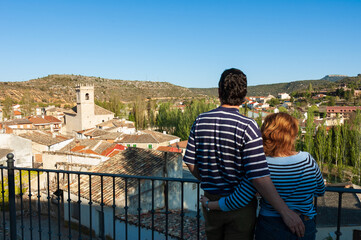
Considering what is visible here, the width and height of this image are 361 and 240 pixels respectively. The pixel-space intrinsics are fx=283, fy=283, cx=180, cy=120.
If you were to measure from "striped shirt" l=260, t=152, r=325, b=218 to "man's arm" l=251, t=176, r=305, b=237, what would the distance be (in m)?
0.09

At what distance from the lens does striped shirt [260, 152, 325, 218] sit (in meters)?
1.87

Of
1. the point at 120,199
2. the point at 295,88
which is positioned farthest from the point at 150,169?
the point at 295,88

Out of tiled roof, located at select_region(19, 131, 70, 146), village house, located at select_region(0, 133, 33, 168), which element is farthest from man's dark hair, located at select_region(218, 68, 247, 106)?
tiled roof, located at select_region(19, 131, 70, 146)

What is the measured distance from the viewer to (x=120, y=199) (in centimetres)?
998

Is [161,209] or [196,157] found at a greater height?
[196,157]

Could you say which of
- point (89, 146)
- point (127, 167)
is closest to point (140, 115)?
point (89, 146)

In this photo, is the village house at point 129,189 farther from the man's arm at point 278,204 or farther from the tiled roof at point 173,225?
the man's arm at point 278,204

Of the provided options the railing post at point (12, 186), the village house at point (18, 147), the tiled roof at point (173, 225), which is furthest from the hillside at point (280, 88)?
the railing post at point (12, 186)

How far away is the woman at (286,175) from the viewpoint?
188 centimetres

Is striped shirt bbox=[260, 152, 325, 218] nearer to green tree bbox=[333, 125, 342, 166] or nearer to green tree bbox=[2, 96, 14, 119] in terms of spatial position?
green tree bbox=[333, 125, 342, 166]

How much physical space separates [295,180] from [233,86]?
0.74 m

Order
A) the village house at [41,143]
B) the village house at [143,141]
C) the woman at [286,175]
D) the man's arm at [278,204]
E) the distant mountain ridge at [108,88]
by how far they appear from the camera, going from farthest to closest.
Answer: the distant mountain ridge at [108,88] → the village house at [143,141] → the village house at [41,143] → the woman at [286,175] → the man's arm at [278,204]

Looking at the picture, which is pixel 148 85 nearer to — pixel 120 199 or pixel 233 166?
pixel 120 199

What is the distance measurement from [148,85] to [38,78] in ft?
133
